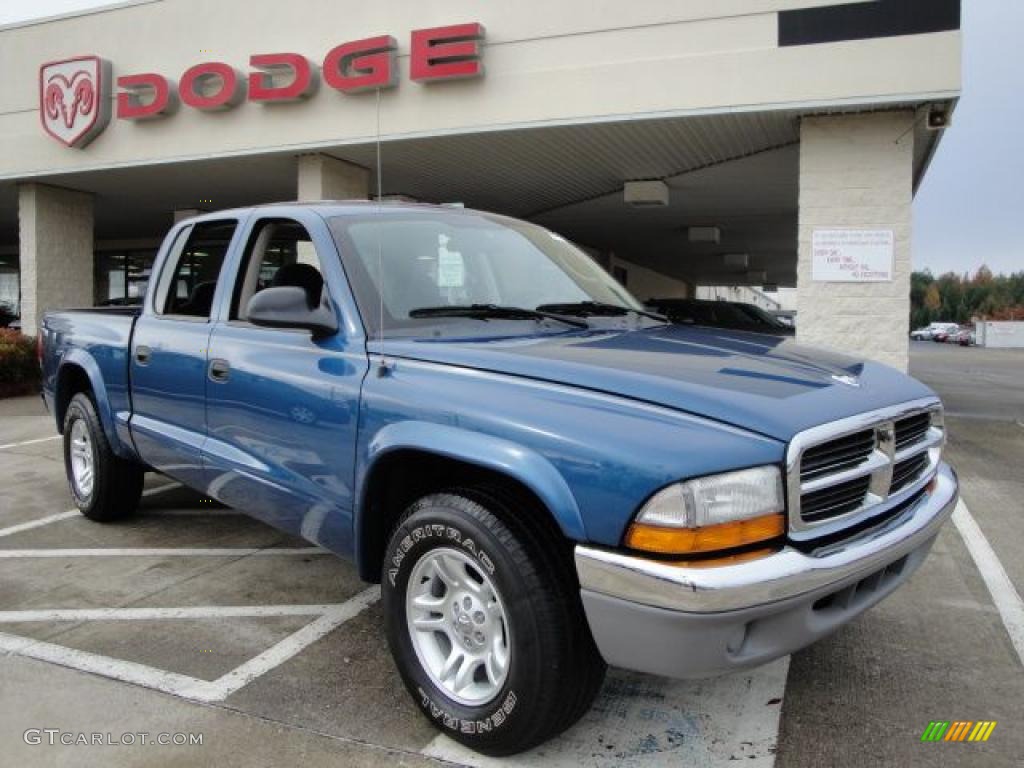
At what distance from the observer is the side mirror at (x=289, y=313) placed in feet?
10.5

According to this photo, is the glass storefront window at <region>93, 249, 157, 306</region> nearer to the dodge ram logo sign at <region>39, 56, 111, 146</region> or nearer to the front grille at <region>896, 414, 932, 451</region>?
the dodge ram logo sign at <region>39, 56, 111, 146</region>

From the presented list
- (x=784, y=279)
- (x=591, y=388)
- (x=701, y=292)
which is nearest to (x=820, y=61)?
(x=591, y=388)

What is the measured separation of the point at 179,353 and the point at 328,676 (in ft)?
6.11

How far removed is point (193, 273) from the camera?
189 inches

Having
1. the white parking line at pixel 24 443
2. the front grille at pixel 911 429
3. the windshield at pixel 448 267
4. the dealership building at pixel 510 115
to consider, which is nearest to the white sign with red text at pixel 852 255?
the dealership building at pixel 510 115

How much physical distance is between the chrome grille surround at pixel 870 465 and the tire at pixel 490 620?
2.33ft

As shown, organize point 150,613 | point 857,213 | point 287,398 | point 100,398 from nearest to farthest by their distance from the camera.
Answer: point 287,398 < point 150,613 < point 100,398 < point 857,213

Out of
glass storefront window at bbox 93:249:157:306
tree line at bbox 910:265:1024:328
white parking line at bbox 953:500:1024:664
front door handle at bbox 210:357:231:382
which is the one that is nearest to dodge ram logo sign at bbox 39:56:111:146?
glass storefront window at bbox 93:249:157:306

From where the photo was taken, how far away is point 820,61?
355 inches

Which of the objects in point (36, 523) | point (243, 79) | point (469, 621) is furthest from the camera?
point (243, 79)

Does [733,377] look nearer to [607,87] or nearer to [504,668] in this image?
[504,668]

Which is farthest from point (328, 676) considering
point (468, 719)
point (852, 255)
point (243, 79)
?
point (243, 79)

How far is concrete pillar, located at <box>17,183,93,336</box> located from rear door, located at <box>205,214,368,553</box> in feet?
43.9

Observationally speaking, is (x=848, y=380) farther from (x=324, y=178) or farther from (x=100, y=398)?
(x=324, y=178)
